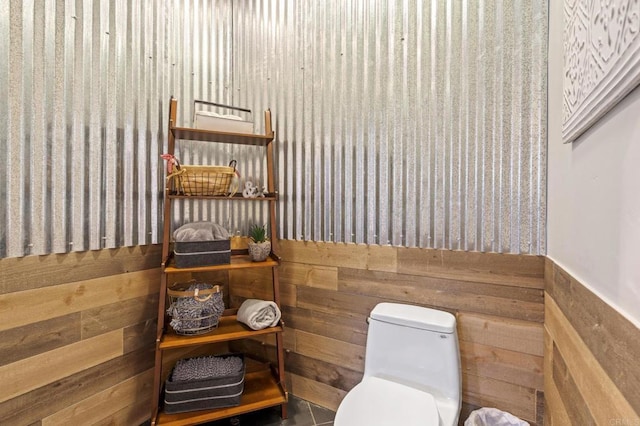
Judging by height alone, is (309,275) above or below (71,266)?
below

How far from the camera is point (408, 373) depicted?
1487mm

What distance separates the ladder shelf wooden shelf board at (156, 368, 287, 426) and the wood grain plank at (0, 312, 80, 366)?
64 cm

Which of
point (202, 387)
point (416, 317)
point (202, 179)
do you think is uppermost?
point (202, 179)

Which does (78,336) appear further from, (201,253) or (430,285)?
(430,285)

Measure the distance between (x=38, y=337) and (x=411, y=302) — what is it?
5.97 feet

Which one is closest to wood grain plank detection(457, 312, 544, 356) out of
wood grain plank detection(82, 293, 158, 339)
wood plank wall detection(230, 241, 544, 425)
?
wood plank wall detection(230, 241, 544, 425)

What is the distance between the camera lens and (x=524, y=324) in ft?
4.83

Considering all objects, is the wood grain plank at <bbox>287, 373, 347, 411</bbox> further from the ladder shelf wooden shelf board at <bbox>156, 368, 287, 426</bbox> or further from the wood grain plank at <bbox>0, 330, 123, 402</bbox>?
the wood grain plank at <bbox>0, 330, 123, 402</bbox>

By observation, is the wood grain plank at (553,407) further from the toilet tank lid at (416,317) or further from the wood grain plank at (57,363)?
the wood grain plank at (57,363)

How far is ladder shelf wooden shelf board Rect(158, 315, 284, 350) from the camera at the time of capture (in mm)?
1674

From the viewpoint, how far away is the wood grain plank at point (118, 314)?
1.60 metres

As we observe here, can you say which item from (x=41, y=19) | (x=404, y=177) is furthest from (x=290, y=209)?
(x=41, y=19)

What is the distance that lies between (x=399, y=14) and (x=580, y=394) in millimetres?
1861

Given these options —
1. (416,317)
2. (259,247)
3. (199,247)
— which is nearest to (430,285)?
(416,317)
